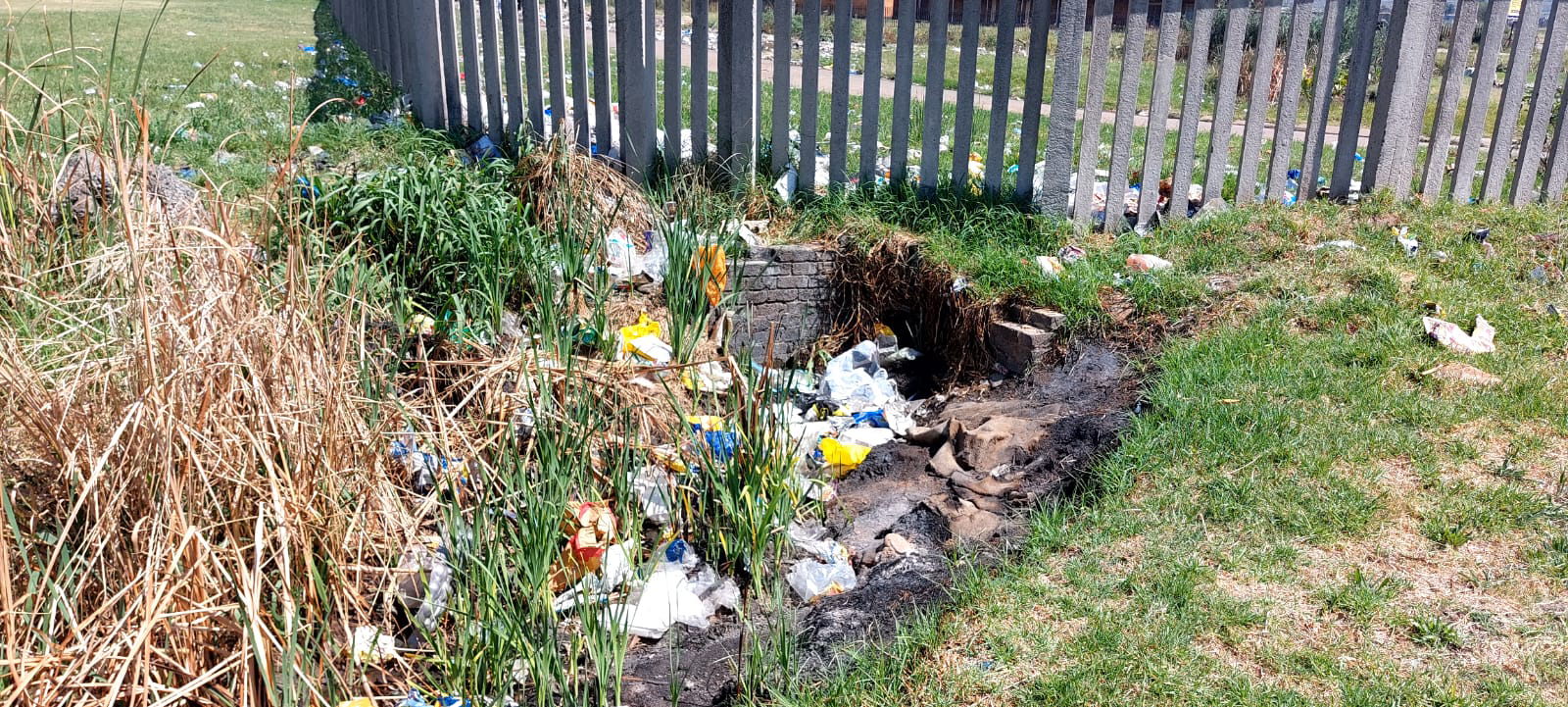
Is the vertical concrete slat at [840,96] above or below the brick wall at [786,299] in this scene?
above

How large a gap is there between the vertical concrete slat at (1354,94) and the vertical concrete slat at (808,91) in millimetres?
2381

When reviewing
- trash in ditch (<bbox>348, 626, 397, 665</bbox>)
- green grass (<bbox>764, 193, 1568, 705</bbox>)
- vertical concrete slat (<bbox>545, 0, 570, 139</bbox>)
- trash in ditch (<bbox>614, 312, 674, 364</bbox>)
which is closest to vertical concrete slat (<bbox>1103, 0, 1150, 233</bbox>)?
green grass (<bbox>764, 193, 1568, 705</bbox>)

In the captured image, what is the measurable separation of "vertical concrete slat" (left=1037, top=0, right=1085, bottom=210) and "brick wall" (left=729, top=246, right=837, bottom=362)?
1.04 metres

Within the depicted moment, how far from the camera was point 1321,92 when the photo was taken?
198 inches

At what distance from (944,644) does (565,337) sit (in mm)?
1654

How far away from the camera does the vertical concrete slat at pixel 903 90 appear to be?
4891mm

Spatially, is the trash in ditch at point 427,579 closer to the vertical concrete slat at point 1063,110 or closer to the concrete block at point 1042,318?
the concrete block at point 1042,318

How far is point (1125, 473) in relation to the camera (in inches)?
129

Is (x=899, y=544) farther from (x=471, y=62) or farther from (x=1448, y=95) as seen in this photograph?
(x=471, y=62)

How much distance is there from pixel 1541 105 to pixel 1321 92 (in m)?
1.20

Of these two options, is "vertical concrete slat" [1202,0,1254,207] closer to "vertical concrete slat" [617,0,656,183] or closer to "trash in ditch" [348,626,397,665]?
"vertical concrete slat" [617,0,656,183]

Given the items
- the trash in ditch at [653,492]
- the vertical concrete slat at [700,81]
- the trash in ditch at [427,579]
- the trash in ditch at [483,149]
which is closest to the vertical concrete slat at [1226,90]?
the vertical concrete slat at [700,81]

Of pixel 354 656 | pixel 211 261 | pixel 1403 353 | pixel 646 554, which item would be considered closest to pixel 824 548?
pixel 646 554

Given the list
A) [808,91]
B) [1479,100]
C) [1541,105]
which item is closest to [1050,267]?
[808,91]
